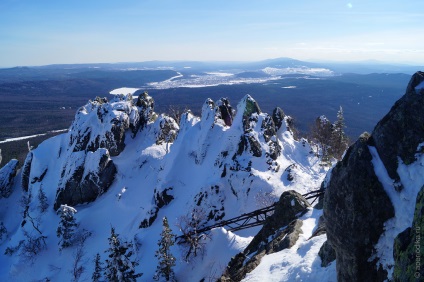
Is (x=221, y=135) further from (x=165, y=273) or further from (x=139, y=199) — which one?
(x=165, y=273)

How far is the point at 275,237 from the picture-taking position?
20.6m

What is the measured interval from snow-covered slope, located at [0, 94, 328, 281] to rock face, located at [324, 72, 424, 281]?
9.74 meters

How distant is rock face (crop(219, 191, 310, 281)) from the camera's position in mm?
17984

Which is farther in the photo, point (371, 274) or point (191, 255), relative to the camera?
point (191, 255)

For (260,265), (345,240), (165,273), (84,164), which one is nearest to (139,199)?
(84,164)

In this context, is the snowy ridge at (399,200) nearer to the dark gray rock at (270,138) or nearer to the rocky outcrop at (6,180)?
the dark gray rock at (270,138)

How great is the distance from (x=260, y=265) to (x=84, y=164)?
1652 inches

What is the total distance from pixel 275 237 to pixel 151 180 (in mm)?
29819

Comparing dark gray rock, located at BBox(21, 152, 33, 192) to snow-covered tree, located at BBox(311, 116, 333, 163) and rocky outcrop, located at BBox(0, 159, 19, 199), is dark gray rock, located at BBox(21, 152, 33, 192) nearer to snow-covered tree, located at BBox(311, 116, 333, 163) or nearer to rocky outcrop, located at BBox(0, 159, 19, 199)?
rocky outcrop, located at BBox(0, 159, 19, 199)

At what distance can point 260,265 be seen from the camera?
1694 cm

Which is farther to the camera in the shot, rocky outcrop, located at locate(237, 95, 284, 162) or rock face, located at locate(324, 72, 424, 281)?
rocky outcrop, located at locate(237, 95, 284, 162)

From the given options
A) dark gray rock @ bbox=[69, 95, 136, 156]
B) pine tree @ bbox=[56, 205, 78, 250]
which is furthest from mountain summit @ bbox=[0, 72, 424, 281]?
dark gray rock @ bbox=[69, 95, 136, 156]

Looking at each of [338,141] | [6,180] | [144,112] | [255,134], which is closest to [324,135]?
[338,141]

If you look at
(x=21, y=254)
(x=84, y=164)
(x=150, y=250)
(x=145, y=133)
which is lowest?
(x=21, y=254)
